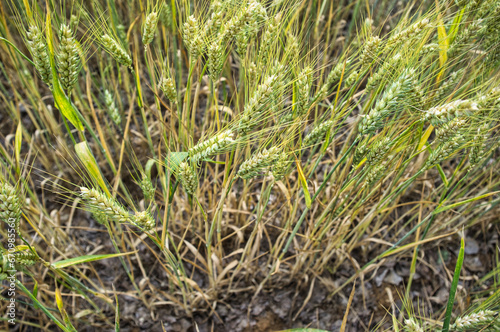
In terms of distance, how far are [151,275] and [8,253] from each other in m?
0.79

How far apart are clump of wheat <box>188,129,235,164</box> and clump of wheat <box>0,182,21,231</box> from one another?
0.45 meters

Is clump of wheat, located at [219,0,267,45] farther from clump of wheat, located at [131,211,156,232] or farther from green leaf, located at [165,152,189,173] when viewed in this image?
clump of wheat, located at [131,211,156,232]

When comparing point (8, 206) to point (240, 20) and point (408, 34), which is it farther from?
point (408, 34)

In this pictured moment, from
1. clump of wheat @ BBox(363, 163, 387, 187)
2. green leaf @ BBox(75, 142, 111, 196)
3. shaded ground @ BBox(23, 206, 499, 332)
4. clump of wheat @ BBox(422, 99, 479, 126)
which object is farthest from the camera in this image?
shaded ground @ BBox(23, 206, 499, 332)

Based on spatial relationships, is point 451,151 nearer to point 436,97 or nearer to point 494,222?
point 436,97

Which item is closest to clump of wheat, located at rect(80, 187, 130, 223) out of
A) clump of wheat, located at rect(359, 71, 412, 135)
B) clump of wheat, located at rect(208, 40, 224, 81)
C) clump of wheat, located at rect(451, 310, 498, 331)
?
clump of wheat, located at rect(208, 40, 224, 81)

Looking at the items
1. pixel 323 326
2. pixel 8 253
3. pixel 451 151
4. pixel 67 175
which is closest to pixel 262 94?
pixel 451 151

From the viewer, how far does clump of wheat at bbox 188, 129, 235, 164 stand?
2.73 feet

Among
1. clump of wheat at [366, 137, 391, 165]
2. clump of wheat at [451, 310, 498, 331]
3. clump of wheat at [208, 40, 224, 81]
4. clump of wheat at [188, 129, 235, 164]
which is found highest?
clump of wheat at [208, 40, 224, 81]

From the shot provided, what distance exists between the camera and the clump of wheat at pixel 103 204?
809mm

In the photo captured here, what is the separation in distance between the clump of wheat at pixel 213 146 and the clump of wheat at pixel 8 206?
454 millimetres

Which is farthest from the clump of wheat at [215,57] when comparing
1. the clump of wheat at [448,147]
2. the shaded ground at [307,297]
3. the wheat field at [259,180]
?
the shaded ground at [307,297]

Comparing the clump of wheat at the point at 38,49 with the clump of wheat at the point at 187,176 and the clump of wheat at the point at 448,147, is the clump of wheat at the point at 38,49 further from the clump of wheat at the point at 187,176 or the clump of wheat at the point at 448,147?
the clump of wheat at the point at 448,147

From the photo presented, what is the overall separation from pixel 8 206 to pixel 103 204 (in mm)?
233
